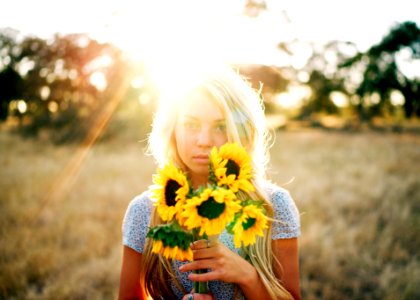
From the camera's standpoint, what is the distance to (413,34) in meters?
21.5

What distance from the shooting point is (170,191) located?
1200 mm

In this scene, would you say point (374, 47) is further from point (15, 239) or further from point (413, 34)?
point (15, 239)

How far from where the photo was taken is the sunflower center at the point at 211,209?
1.09 metres

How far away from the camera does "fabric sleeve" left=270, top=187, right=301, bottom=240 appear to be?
5.94 ft

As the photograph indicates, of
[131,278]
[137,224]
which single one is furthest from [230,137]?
[131,278]

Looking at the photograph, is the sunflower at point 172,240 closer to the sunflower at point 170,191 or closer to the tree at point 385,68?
the sunflower at point 170,191

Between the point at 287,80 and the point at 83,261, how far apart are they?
47.3ft

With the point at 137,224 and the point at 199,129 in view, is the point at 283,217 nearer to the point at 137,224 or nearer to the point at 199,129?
the point at 199,129

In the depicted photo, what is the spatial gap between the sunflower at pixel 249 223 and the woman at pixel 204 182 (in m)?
0.30

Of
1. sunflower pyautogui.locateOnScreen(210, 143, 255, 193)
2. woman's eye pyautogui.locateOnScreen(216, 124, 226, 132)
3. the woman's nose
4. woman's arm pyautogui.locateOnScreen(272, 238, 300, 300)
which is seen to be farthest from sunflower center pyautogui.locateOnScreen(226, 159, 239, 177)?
woman's arm pyautogui.locateOnScreen(272, 238, 300, 300)

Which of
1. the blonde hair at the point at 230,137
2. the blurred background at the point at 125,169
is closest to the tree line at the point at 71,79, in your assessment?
the blurred background at the point at 125,169

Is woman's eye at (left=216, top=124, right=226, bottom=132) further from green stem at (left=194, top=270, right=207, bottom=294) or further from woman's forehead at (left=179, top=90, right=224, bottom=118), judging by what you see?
green stem at (left=194, top=270, right=207, bottom=294)

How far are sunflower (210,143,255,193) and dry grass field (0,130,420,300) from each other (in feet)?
3.39

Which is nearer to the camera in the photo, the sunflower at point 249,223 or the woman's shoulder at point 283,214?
the sunflower at point 249,223
